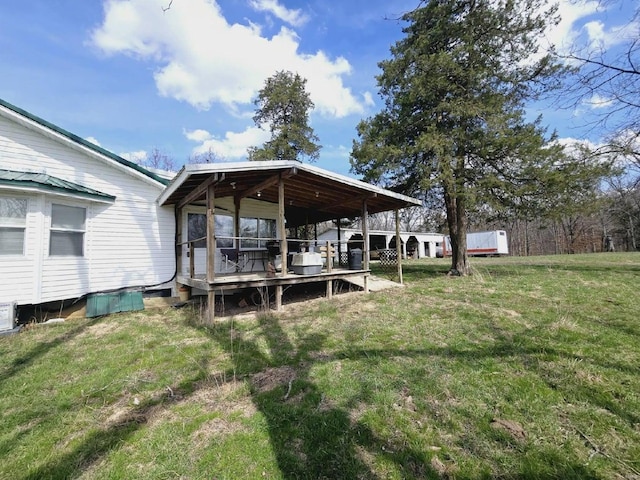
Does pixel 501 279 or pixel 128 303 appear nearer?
pixel 128 303

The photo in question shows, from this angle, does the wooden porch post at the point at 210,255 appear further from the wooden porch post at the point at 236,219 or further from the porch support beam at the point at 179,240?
the porch support beam at the point at 179,240

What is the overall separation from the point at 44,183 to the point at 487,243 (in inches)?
1290

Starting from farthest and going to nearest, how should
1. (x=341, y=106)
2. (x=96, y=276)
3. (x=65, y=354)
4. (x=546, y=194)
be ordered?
(x=341, y=106) → (x=546, y=194) → (x=96, y=276) → (x=65, y=354)

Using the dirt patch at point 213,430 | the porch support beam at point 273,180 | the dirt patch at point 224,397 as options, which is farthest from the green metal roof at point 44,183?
the dirt patch at point 213,430

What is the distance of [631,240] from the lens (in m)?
33.4

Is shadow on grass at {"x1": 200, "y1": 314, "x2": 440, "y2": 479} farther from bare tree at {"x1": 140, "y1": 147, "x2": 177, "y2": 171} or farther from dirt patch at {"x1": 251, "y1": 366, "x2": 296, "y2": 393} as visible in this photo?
bare tree at {"x1": 140, "y1": 147, "x2": 177, "y2": 171}

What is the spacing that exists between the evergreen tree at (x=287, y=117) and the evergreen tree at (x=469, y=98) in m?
10.8

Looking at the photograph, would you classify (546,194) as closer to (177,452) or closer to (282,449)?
(282,449)

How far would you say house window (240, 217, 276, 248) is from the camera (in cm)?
1019

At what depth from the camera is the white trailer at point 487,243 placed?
29062 millimetres

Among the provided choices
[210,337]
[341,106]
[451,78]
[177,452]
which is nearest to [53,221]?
[210,337]

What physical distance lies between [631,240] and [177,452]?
48.4 meters

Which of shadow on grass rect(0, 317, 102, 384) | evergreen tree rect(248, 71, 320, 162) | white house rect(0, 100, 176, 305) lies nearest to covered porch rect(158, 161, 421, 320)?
white house rect(0, 100, 176, 305)

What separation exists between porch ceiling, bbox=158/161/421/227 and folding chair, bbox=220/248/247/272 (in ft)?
5.42
